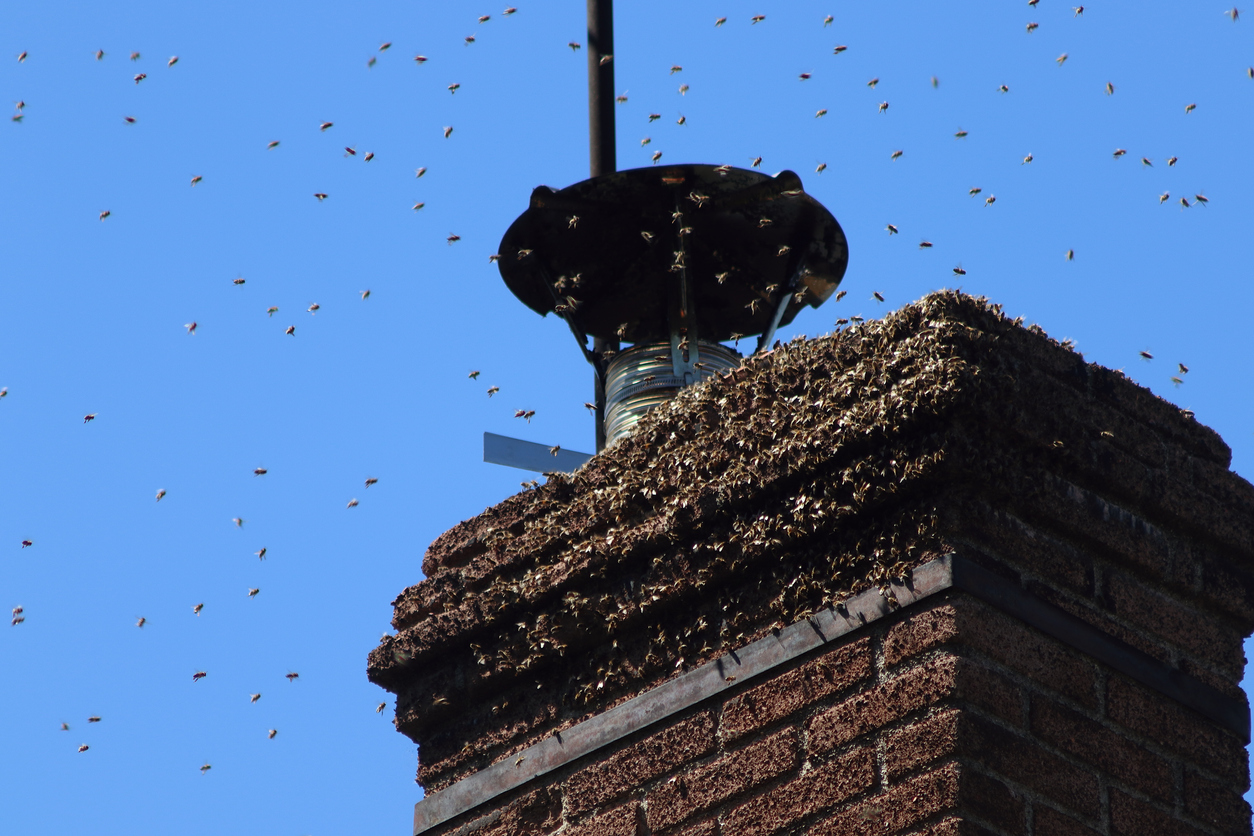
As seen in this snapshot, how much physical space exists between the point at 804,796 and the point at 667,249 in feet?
9.43

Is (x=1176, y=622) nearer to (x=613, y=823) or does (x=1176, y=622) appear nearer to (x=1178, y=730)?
(x=1178, y=730)

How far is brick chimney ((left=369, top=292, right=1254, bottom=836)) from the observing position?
3.06m

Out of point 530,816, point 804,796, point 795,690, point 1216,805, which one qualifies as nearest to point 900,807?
point 804,796

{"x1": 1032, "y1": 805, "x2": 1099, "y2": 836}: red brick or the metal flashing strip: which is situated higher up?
the metal flashing strip

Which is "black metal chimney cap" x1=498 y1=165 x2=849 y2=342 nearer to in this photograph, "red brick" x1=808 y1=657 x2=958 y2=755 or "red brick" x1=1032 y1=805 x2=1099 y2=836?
"red brick" x1=808 y1=657 x2=958 y2=755

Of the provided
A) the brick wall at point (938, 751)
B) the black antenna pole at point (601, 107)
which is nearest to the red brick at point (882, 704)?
the brick wall at point (938, 751)

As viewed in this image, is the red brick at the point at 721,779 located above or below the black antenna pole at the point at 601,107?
below

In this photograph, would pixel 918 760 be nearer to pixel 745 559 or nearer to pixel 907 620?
pixel 907 620

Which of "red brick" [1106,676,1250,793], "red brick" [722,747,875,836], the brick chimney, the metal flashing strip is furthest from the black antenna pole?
"red brick" [1106,676,1250,793]

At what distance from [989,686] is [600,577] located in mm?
1088

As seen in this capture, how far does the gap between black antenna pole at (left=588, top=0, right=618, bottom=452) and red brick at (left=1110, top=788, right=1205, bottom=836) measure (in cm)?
281

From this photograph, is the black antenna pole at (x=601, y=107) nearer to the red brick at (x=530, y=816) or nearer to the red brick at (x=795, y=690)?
the red brick at (x=530, y=816)

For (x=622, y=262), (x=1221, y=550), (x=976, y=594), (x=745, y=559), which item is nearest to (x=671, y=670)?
(x=745, y=559)

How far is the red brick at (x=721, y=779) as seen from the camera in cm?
319
